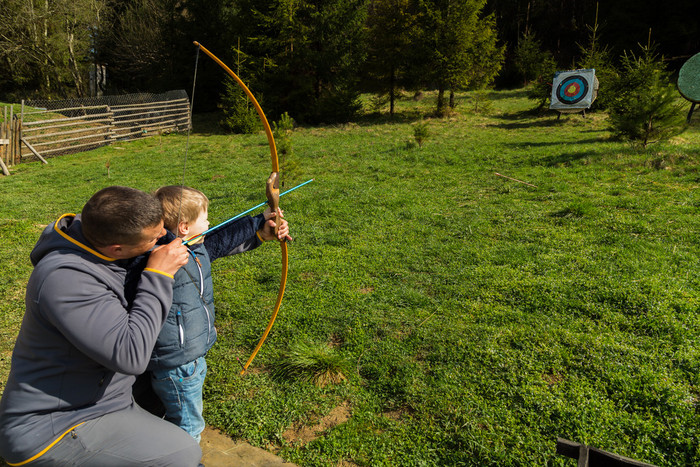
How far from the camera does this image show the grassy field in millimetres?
2500

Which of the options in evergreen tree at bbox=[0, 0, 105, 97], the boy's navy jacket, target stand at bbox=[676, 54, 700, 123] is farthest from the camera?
evergreen tree at bbox=[0, 0, 105, 97]

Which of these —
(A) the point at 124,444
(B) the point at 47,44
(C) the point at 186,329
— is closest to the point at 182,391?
(C) the point at 186,329

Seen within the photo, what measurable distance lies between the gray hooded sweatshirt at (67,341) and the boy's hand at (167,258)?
5 cm

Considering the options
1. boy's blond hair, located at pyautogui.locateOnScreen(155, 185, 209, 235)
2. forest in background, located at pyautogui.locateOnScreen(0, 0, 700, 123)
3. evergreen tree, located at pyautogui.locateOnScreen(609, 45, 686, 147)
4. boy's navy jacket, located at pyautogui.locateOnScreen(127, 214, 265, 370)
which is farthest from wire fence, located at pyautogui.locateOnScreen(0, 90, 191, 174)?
evergreen tree, located at pyautogui.locateOnScreen(609, 45, 686, 147)

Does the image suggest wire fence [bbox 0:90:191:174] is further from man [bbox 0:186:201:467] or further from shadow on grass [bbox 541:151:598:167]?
man [bbox 0:186:201:467]

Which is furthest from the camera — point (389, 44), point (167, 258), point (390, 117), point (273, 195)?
point (390, 117)

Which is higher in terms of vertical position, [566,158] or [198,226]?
[198,226]

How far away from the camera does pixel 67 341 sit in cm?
156

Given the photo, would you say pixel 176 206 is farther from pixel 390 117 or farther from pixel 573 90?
pixel 390 117

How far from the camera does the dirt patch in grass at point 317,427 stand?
2553 mm

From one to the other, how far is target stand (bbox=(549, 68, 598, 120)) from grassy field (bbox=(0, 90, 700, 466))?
5.82m

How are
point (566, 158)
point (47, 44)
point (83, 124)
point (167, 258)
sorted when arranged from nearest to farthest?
point (167, 258) → point (566, 158) → point (83, 124) → point (47, 44)

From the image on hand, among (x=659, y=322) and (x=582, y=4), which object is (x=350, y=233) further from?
(x=582, y=4)

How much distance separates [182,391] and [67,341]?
59 centimetres
